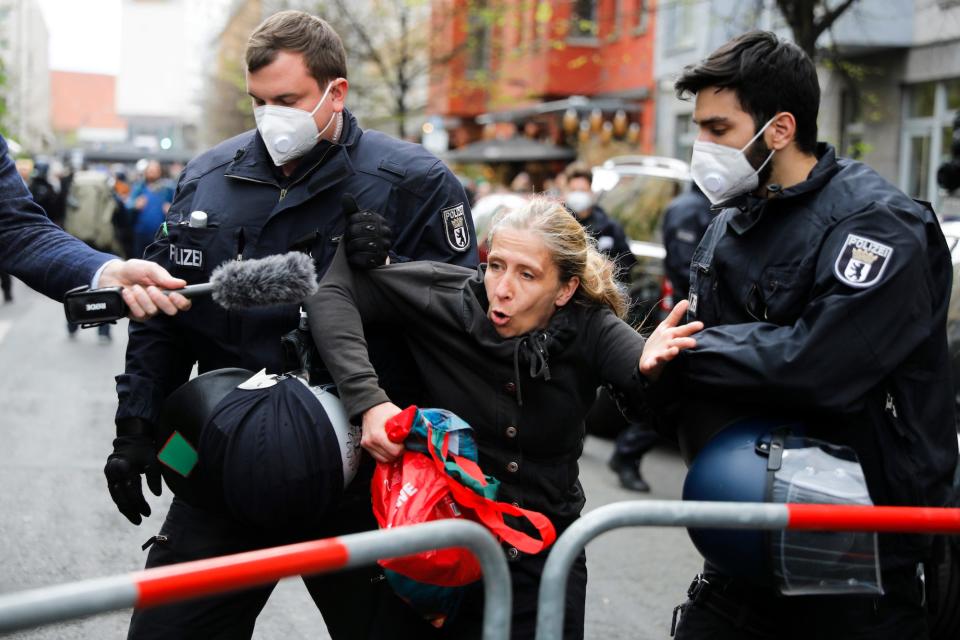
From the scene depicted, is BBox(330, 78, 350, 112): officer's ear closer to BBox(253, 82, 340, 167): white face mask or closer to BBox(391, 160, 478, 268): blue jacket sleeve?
BBox(253, 82, 340, 167): white face mask

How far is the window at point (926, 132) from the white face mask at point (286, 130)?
14.1 m

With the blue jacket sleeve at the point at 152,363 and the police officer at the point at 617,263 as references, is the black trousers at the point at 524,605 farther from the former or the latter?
the police officer at the point at 617,263

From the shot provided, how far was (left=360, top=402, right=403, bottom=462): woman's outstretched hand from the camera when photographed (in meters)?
2.82

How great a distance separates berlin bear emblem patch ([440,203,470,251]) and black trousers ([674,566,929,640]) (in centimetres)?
108

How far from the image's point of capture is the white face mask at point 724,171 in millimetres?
2957

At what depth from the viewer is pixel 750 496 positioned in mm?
2611

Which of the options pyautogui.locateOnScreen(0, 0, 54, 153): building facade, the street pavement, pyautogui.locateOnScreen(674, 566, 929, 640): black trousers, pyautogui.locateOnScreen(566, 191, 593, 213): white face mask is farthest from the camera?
pyautogui.locateOnScreen(0, 0, 54, 153): building facade

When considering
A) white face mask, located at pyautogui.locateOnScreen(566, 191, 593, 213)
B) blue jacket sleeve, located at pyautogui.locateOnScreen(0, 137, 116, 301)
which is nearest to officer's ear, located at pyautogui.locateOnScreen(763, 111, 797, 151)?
blue jacket sleeve, located at pyautogui.locateOnScreen(0, 137, 116, 301)

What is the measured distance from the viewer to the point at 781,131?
2.94 m

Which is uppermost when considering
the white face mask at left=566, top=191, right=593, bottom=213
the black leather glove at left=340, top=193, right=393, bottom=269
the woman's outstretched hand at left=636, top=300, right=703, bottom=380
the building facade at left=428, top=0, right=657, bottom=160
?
the building facade at left=428, top=0, right=657, bottom=160

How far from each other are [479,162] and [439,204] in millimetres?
26668

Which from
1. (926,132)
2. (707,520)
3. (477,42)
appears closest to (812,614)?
(707,520)

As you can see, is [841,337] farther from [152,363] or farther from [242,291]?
[152,363]

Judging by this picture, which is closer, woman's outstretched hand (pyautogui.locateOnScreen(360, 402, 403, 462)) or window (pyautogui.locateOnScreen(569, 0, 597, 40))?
woman's outstretched hand (pyautogui.locateOnScreen(360, 402, 403, 462))
